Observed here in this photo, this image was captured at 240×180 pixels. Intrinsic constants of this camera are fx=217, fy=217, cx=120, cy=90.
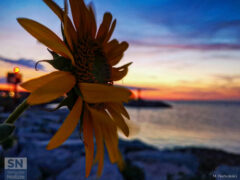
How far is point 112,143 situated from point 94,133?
0.08m

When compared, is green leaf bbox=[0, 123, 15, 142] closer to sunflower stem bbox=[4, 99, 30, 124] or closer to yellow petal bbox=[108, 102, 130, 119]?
sunflower stem bbox=[4, 99, 30, 124]

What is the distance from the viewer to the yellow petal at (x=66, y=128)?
1.98 ft

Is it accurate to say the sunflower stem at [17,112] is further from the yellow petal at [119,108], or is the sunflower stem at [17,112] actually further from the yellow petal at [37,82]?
the yellow petal at [119,108]

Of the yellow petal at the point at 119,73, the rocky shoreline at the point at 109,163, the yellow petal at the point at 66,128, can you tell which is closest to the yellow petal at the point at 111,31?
the yellow petal at the point at 119,73

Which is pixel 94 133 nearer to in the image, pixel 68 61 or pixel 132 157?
pixel 68 61

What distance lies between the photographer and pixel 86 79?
860 millimetres

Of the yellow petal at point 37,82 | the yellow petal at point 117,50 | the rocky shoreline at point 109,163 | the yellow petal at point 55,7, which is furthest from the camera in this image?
the rocky shoreline at point 109,163

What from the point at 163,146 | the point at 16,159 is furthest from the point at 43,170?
the point at 163,146

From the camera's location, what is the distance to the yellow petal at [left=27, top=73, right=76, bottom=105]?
1.94 ft

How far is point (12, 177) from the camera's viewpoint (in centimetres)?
131

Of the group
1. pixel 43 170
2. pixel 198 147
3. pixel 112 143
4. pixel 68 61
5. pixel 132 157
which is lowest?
pixel 198 147

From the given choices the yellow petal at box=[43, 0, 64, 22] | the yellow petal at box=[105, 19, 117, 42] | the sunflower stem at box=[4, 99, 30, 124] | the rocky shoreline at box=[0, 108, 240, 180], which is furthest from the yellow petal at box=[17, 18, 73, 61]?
the rocky shoreline at box=[0, 108, 240, 180]

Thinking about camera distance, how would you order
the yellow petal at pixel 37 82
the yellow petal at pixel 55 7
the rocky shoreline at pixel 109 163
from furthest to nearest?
the rocky shoreline at pixel 109 163, the yellow petal at pixel 55 7, the yellow petal at pixel 37 82

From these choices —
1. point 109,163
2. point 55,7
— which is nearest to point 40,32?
point 55,7
